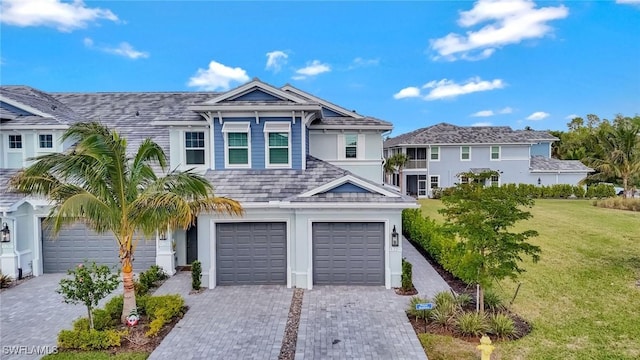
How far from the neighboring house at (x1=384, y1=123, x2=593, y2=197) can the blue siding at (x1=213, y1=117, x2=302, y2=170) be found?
2504 centimetres

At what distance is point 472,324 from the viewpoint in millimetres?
8133

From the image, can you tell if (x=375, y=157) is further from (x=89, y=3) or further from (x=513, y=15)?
(x=89, y=3)

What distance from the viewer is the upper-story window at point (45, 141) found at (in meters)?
14.3

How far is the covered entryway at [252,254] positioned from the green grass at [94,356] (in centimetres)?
458

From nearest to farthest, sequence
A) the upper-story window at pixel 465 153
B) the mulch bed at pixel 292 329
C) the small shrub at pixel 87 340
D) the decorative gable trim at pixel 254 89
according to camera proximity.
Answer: the mulch bed at pixel 292 329
the small shrub at pixel 87 340
the decorative gable trim at pixel 254 89
the upper-story window at pixel 465 153

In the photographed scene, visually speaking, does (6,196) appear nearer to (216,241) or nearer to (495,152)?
(216,241)

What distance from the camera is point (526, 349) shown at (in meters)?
7.46

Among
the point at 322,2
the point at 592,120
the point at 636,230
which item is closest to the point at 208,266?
the point at 322,2

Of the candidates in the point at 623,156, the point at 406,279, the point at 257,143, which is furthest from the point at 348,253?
the point at 623,156

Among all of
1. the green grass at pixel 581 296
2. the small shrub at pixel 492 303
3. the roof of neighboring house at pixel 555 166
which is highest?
the roof of neighboring house at pixel 555 166

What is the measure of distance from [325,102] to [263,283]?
31.1ft

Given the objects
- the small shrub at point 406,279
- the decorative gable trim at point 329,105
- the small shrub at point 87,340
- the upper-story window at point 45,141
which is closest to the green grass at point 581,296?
the small shrub at point 406,279

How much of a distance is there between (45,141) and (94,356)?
10951mm

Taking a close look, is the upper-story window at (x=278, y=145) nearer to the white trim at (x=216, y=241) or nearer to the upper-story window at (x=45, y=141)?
the white trim at (x=216, y=241)
